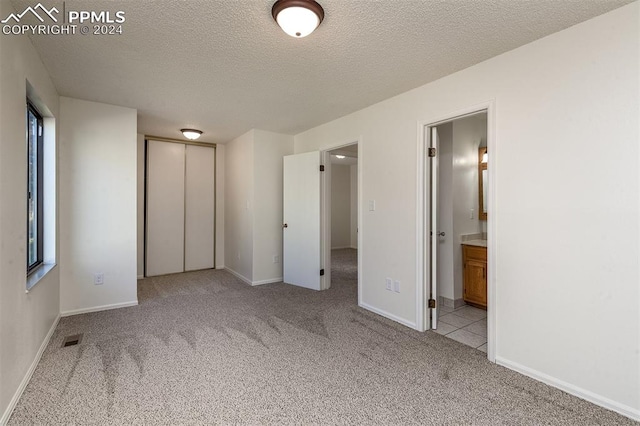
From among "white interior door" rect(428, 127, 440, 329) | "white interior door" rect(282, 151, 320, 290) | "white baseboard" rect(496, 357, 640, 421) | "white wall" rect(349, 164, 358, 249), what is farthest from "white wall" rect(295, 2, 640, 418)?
"white wall" rect(349, 164, 358, 249)

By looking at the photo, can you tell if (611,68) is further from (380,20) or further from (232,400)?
(232,400)

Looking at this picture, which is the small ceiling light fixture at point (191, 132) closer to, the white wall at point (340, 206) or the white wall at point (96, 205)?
the white wall at point (96, 205)

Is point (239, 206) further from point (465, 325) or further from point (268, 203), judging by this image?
point (465, 325)

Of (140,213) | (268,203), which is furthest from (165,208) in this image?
(268,203)

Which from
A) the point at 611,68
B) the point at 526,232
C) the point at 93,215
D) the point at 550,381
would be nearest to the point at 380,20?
the point at 611,68

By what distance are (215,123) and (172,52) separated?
208cm

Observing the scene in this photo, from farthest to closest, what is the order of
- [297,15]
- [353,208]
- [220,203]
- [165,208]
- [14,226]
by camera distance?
[353,208], [220,203], [165,208], [14,226], [297,15]

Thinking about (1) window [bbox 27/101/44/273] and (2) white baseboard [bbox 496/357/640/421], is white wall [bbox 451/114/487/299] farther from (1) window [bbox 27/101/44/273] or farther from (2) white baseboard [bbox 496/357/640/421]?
(1) window [bbox 27/101/44/273]

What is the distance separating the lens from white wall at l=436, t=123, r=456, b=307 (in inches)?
145

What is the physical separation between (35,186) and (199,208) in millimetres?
2950

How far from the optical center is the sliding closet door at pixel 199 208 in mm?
5609

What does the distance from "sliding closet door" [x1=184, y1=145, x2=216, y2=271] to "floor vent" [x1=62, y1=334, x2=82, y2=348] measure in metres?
2.78

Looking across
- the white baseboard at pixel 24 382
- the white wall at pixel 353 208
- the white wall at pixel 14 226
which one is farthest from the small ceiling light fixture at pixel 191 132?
the white wall at pixel 353 208

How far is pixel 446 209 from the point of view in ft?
12.2
